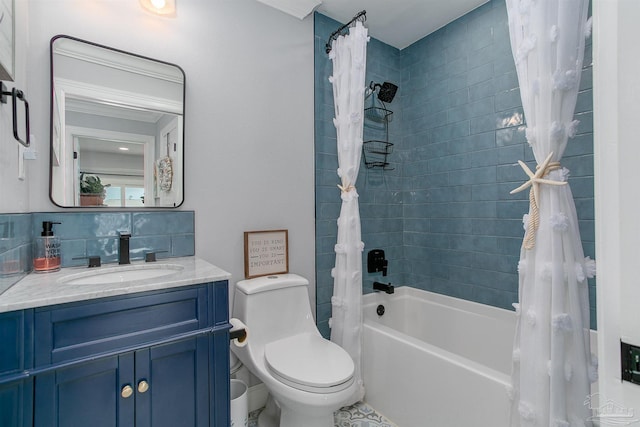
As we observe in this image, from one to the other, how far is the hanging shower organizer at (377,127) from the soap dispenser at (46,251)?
1.94 metres

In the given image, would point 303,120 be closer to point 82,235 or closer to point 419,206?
point 419,206

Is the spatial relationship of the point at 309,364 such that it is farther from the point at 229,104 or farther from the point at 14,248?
the point at 229,104

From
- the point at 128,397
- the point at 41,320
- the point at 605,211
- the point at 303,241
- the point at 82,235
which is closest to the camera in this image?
the point at 605,211

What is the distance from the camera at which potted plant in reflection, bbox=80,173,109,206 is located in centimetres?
144

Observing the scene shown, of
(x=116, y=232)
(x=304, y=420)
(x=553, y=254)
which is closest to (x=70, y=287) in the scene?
(x=116, y=232)

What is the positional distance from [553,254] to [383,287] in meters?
1.30

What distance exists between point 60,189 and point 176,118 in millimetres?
631

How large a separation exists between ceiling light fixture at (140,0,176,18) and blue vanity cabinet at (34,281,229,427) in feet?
4.74

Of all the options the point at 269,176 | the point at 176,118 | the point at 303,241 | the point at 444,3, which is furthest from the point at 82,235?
the point at 444,3

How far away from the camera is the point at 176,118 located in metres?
1.66

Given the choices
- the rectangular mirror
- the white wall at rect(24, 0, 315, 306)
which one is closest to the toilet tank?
the white wall at rect(24, 0, 315, 306)

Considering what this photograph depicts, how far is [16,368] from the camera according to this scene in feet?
2.82

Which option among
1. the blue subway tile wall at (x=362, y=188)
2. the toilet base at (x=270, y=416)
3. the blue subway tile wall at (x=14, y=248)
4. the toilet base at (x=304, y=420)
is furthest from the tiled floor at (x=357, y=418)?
the blue subway tile wall at (x=14, y=248)

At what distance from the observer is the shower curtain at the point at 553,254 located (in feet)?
3.67
